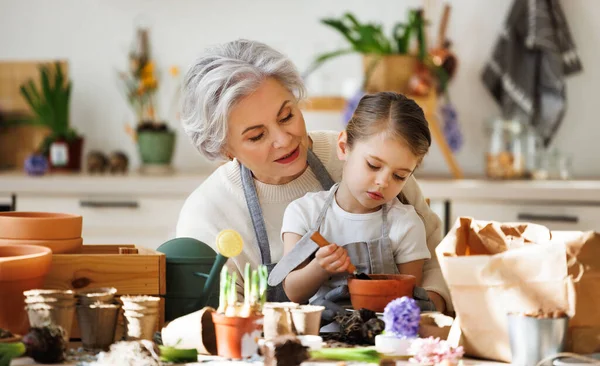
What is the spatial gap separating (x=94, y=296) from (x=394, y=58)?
272 centimetres

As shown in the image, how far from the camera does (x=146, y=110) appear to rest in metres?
4.31

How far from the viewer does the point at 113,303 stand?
1323mm

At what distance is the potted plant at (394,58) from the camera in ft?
12.5

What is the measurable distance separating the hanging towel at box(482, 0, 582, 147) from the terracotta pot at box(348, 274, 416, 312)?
9.11 ft

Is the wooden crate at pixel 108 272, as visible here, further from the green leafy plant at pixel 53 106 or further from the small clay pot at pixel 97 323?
the green leafy plant at pixel 53 106

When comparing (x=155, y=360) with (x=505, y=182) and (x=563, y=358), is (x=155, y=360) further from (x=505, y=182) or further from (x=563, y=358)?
(x=505, y=182)

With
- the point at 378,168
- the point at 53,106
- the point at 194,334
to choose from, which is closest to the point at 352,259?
the point at 378,168

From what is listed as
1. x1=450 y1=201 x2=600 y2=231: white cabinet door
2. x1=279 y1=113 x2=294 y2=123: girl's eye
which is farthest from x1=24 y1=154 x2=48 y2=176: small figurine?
x1=279 y1=113 x2=294 y2=123: girl's eye

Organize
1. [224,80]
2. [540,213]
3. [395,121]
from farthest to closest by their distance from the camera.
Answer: [540,213] → [224,80] → [395,121]

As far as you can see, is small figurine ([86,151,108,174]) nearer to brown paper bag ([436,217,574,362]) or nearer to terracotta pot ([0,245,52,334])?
terracotta pot ([0,245,52,334])

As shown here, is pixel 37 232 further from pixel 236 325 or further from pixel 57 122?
pixel 57 122

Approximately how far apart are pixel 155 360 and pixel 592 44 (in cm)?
342

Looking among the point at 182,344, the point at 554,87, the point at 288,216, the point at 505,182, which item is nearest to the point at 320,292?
the point at 288,216

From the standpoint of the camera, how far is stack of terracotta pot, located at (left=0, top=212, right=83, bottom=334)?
1.31 metres
